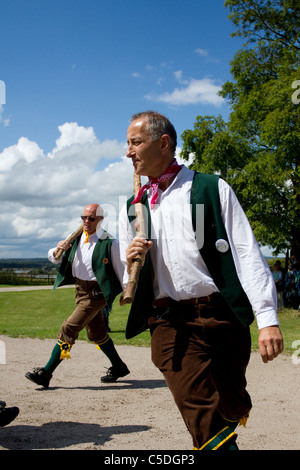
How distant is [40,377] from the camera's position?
6039 millimetres

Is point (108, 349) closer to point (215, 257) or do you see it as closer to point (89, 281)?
point (89, 281)

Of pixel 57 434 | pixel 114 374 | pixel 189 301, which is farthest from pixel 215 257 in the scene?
pixel 114 374

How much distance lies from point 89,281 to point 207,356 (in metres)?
3.85

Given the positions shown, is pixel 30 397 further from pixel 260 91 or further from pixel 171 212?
pixel 260 91

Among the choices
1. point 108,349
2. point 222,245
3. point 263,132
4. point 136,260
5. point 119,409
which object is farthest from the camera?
point 263,132

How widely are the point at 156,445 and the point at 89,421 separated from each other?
3.32 feet

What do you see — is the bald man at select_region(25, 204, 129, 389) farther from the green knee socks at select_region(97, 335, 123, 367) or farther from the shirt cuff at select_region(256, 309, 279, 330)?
the shirt cuff at select_region(256, 309, 279, 330)

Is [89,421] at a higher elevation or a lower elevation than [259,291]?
lower

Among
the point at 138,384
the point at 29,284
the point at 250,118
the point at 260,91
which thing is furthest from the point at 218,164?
the point at 29,284

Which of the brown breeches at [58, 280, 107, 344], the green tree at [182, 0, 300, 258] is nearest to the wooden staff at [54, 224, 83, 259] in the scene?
the brown breeches at [58, 280, 107, 344]

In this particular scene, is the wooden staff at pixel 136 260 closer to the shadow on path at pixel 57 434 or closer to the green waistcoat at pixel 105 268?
the shadow on path at pixel 57 434

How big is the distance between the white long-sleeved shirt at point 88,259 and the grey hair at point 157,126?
3377 millimetres

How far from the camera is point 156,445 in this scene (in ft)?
12.9

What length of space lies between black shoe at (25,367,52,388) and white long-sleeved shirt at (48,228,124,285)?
1.24 m
